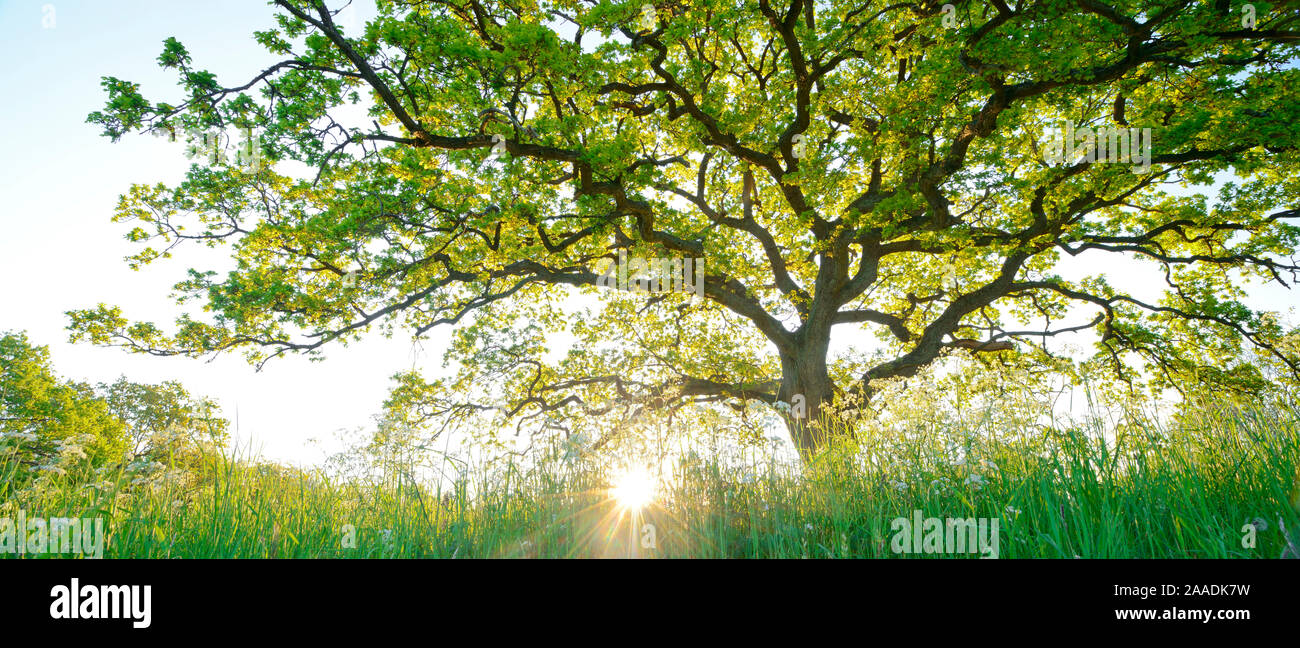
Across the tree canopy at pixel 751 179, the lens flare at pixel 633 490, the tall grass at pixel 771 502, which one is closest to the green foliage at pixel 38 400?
the tree canopy at pixel 751 179

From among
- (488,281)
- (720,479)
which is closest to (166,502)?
(720,479)

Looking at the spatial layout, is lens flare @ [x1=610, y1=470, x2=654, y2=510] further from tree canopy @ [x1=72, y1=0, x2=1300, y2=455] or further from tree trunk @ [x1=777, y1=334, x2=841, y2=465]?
tree trunk @ [x1=777, y1=334, x2=841, y2=465]

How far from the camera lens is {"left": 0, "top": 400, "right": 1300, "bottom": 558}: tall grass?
10.5ft

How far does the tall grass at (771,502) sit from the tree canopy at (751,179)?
3.03 meters

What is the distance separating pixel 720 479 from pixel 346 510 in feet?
9.22

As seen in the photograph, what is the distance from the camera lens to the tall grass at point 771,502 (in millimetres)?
3207

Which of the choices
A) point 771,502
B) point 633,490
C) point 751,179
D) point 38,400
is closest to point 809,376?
point 751,179

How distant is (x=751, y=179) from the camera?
14.5m

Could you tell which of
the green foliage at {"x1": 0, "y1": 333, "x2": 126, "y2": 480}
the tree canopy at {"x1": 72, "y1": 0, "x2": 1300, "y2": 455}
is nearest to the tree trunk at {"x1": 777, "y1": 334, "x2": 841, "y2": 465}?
the tree canopy at {"x1": 72, "y1": 0, "x2": 1300, "y2": 455}

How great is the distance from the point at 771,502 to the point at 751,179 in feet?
37.9
